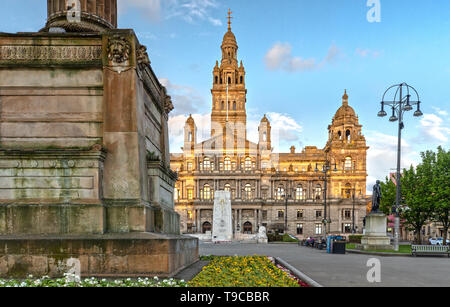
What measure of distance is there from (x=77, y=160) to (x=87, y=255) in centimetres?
201

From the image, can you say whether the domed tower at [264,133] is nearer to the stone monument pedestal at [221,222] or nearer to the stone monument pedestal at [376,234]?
the stone monument pedestal at [221,222]

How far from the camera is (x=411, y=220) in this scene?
42906mm

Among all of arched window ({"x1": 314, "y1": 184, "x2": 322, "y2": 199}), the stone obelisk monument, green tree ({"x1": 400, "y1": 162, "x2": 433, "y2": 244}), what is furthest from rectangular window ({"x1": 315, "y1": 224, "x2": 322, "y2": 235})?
the stone obelisk monument

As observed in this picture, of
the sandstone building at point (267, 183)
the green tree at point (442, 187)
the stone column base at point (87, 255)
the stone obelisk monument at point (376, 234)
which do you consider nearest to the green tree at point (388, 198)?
the green tree at point (442, 187)

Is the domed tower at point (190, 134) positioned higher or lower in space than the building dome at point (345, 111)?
lower

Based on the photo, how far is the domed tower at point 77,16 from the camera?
34.0ft

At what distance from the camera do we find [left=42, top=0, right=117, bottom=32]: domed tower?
34.0 feet

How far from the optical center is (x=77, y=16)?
10.4 metres

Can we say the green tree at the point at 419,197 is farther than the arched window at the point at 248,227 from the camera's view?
No

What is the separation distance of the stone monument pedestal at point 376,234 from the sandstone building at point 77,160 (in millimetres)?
20962

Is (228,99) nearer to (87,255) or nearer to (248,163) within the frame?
(248,163)
